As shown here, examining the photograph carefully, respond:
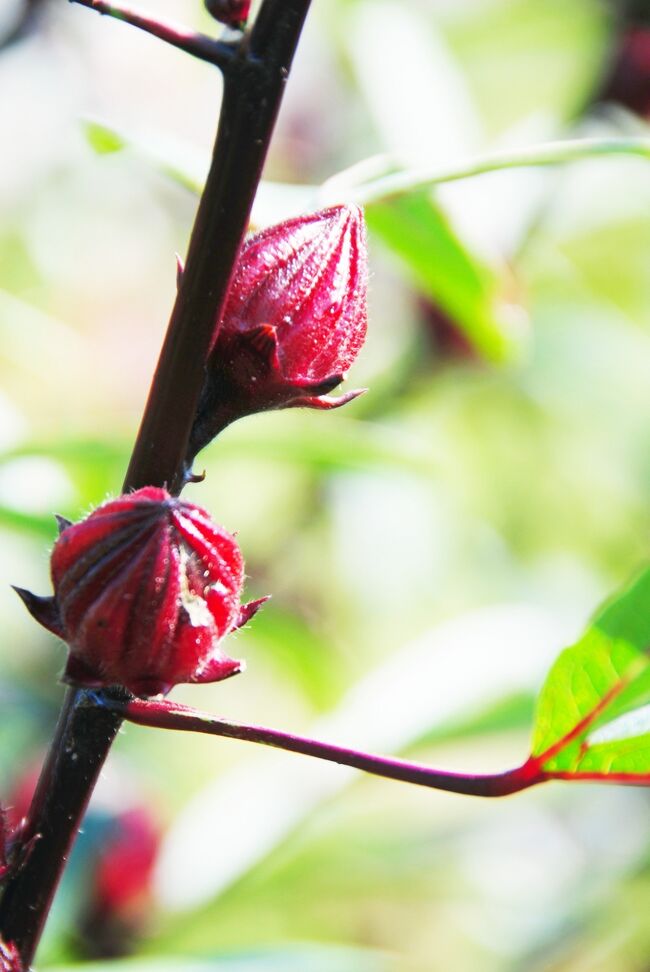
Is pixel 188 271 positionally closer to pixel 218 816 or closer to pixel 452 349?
pixel 218 816

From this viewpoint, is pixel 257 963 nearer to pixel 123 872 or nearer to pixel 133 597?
pixel 123 872

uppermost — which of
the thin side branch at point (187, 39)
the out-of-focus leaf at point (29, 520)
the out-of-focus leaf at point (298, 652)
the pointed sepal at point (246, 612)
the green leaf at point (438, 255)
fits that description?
the green leaf at point (438, 255)

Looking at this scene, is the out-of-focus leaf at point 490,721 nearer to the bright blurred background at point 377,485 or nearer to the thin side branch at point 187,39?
the bright blurred background at point 377,485

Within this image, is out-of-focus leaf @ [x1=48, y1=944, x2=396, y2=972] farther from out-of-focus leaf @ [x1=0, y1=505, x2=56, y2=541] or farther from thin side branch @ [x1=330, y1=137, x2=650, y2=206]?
thin side branch @ [x1=330, y1=137, x2=650, y2=206]

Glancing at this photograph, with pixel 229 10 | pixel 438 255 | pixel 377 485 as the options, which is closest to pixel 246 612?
pixel 229 10

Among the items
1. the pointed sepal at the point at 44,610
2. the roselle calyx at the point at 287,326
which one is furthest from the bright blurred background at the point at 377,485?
the pointed sepal at the point at 44,610

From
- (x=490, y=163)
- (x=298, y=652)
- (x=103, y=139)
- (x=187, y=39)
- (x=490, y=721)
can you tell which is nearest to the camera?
(x=187, y=39)

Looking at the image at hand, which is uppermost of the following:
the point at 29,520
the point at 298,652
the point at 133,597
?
the point at 29,520
